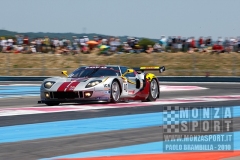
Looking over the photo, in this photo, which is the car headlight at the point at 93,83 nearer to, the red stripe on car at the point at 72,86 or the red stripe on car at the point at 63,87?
the red stripe on car at the point at 72,86

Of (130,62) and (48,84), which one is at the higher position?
(48,84)

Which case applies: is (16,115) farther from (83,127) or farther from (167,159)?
(167,159)

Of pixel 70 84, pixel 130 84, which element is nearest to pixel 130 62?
pixel 130 84

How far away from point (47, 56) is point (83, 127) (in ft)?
88.7

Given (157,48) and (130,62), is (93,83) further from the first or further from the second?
(157,48)

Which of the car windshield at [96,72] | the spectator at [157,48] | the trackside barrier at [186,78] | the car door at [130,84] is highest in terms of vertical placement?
the car windshield at [96,72]

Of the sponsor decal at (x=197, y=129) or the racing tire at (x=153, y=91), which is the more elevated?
the sponsor decal at (x=197, y=129)

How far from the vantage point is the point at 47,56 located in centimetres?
3656

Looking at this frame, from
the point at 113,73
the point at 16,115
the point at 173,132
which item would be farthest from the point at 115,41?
the point at 173,132

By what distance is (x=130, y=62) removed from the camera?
111ft

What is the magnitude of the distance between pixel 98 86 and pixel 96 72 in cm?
87

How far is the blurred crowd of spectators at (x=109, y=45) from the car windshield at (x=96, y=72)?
20.0 metres

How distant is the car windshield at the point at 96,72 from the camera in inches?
584

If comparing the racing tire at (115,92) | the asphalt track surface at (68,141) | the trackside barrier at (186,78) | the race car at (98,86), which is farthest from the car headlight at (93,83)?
the trackside barrier at (186,78)
